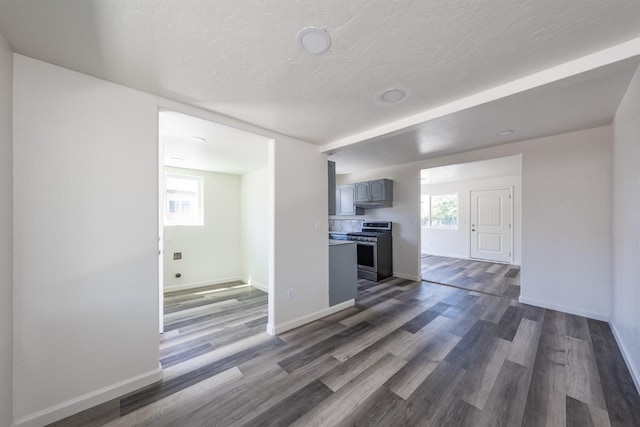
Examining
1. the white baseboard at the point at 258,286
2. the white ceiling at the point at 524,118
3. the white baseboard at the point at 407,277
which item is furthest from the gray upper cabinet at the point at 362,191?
the white baseboard at the point at 258,286

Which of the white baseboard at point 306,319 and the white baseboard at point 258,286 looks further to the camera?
the white baseboard at point 258,286

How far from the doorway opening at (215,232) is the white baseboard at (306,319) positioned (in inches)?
10.2

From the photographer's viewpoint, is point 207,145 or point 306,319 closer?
point 306,319

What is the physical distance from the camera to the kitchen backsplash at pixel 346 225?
5926 millimetres

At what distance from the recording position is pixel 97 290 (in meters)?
1.64

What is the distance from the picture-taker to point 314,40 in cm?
131

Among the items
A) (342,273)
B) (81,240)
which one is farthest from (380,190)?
(81,240)

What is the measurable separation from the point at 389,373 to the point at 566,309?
2.89m

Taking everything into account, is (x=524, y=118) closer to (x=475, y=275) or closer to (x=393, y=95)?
(x=393, y=95)

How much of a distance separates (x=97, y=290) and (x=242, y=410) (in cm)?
130

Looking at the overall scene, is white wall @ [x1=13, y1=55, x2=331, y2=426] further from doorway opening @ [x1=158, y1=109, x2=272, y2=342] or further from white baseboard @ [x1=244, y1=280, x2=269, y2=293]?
white baseboard @ [x1=244, y1=280, x2=269, y2=293]

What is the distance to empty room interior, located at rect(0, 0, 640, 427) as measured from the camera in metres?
1.28

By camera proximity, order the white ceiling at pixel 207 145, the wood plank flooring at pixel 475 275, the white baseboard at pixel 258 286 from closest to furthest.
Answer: the white ceiling at pixel 207 145 < the wood plank flooring at pixel 475 275 < the white baseboard at pixel 258 286

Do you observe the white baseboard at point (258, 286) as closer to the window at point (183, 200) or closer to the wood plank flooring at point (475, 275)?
the window at point (183, 200)
